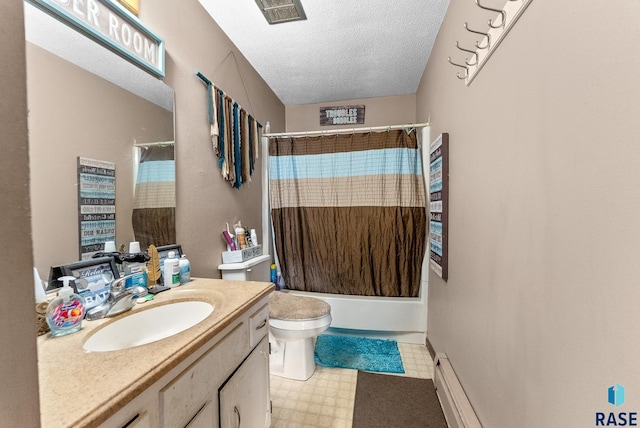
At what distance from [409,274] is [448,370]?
0.82 m

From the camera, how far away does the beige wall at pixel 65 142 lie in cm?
73

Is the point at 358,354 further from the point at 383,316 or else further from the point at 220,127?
the point at 220,127

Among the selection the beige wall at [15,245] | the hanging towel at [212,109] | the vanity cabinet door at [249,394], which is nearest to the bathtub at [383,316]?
the vanity cabinet door at [249,394]

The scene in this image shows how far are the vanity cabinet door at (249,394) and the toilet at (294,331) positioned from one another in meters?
0.38

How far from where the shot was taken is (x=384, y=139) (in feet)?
6.94

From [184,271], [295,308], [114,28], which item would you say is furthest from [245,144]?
[295,308]

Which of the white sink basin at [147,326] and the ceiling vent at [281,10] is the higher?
the ceiling vent at [281,10]

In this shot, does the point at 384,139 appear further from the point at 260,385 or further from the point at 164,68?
the point at 260,385

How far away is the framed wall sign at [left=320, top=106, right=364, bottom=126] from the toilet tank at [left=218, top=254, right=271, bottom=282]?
1705 millimetres

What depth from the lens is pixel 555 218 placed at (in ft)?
2.05

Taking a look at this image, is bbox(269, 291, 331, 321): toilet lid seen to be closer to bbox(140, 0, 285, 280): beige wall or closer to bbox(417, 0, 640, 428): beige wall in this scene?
bbox(140, 0, 285, 280): beige wall

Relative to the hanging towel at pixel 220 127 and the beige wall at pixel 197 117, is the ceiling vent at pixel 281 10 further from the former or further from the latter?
the hanging towel at pixel 220 127

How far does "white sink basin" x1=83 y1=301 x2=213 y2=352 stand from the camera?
754mm

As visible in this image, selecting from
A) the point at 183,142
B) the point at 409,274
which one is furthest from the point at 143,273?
the point at 409,274
